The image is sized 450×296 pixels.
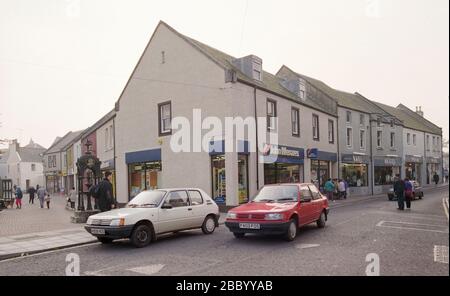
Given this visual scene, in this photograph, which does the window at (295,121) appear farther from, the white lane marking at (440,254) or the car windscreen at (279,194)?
the white lane marking at (440,254)

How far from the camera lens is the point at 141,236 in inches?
395

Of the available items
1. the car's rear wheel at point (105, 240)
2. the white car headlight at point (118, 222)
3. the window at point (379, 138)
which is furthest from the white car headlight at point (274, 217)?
the window at point (379, 138)

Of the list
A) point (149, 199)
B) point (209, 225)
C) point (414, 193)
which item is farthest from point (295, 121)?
point (149, 199)

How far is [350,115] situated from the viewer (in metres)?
31.9

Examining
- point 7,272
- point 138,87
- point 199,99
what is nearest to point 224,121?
point 199,99

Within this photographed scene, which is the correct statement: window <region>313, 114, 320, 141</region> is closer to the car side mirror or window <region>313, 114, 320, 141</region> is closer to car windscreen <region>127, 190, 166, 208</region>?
car windscreen <region>127, 190, 166, 208</region>

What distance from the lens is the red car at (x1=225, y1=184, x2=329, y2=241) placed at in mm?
9766

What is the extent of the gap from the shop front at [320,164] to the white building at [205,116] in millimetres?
93

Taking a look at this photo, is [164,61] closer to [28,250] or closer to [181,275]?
[28,250]

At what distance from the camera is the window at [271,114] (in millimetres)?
21266

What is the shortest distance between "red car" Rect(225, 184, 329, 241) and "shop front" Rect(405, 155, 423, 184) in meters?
31.5

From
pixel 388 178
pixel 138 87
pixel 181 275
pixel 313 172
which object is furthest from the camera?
pixel 388 178

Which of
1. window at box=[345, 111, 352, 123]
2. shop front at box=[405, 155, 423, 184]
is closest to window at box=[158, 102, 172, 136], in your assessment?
window at box=[345, 111, 352, 123]

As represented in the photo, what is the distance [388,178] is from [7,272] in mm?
35087
